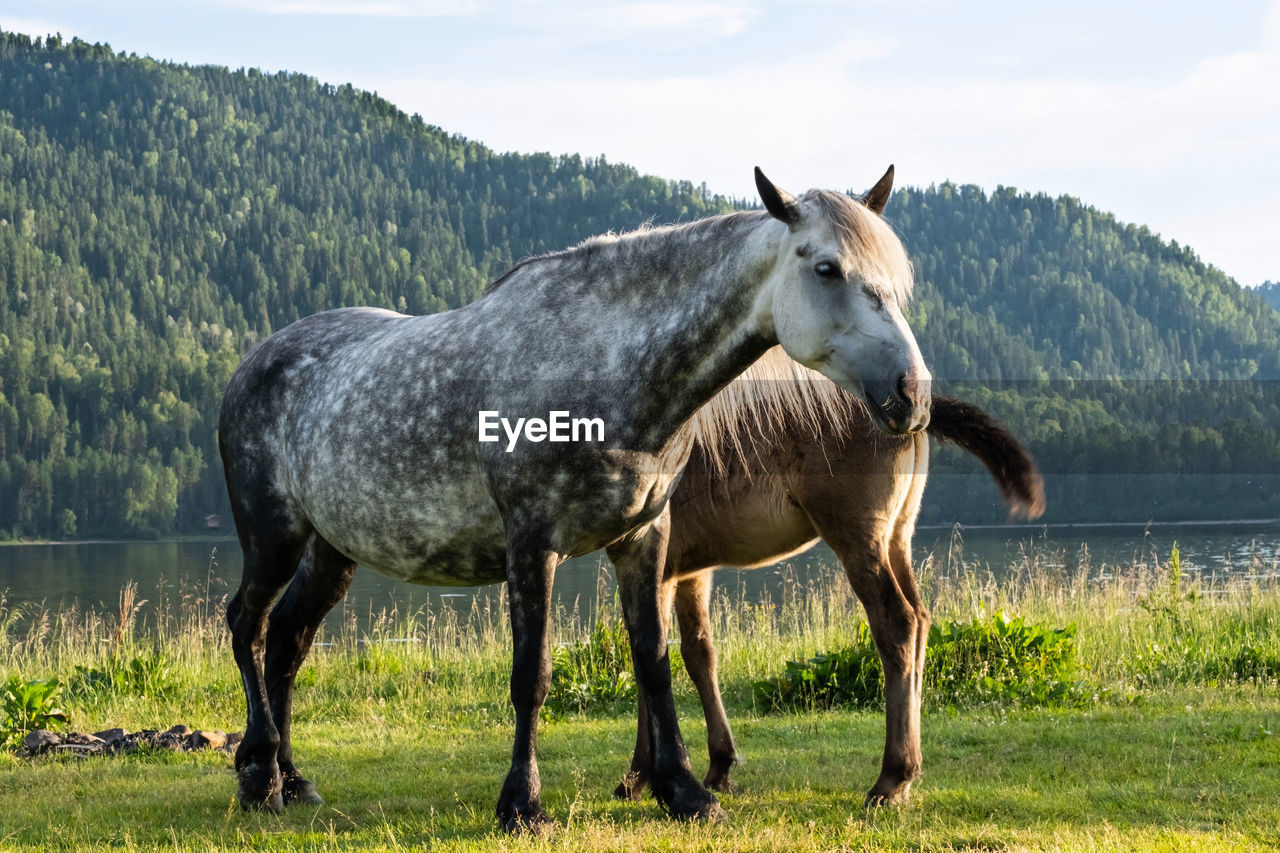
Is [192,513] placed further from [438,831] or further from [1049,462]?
[438,831]

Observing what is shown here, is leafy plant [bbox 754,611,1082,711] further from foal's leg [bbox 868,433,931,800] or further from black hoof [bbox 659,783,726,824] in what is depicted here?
black hoof [bbox 659,783,726,824]

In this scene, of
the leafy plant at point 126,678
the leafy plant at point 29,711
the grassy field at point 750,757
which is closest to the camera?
the grassy field at point 750,757

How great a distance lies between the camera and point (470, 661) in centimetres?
1030

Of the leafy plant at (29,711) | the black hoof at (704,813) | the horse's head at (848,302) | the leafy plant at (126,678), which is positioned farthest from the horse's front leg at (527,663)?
the leafy plant at (126,678)

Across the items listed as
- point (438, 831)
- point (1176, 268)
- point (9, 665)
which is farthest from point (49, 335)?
point (1176, 268)

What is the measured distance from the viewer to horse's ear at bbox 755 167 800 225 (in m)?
4.23

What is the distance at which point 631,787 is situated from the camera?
5.55 meters

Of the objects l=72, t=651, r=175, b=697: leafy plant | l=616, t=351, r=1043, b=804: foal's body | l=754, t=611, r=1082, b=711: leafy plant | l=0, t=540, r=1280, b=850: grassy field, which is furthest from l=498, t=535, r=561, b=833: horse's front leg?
l=72, t=651, r=175, b=697: leafy plant

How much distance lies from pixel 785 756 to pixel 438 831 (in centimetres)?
243

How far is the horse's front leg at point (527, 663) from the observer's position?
15.0 ft

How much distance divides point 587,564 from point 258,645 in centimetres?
3783

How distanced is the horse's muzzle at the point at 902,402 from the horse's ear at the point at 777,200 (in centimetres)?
72

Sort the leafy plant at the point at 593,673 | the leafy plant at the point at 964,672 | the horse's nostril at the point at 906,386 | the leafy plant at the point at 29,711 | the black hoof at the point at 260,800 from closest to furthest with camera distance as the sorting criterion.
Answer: the horse's nostril at the point at 906,386 < the black hoof at the point at 260,800 < the leafy plant at the point at 29,711 < the leafy plant at the point at 964,672 < the leafy plant at the point at 593,673

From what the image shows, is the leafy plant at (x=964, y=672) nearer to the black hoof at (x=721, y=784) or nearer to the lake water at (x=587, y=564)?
the black hoof at (x=721, y=784)
